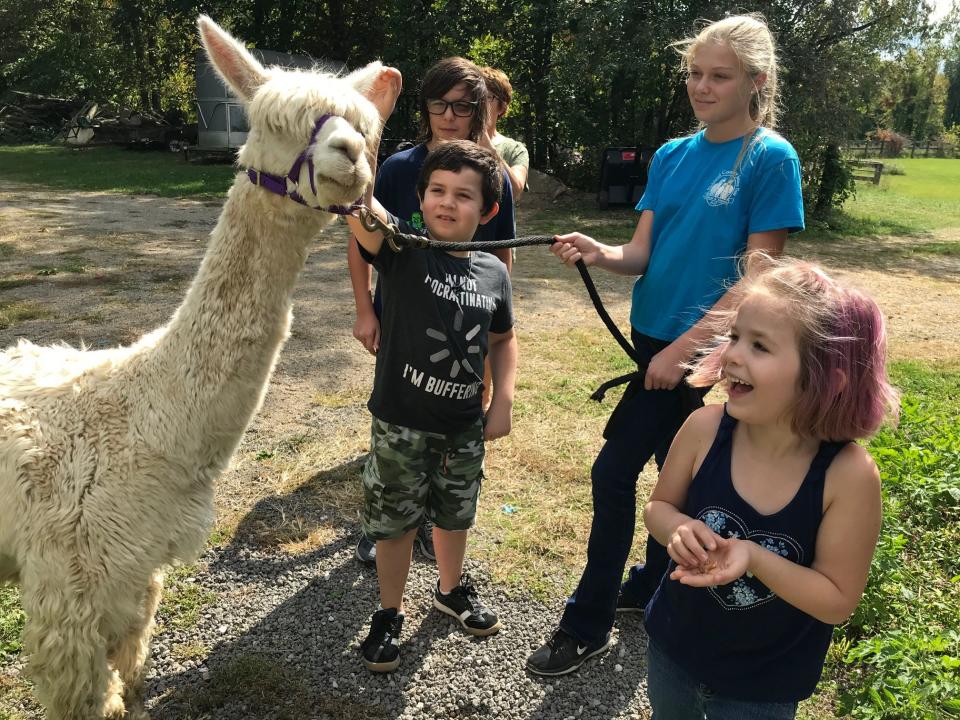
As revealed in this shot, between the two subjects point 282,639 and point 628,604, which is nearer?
point 282,639

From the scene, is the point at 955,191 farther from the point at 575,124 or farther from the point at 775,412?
the point at 775,412

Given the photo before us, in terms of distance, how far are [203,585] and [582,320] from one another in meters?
4.80

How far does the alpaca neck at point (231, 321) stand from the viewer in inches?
72.0

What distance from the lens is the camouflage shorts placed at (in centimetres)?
218

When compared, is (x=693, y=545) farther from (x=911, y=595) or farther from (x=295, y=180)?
(x=911, y=595)

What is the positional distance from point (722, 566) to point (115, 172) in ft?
59.1

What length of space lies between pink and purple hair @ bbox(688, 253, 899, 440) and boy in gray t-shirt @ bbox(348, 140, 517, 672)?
3.26ft

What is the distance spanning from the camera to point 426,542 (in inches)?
126

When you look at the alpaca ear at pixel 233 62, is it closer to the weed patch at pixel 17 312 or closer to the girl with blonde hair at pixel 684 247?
the girl with blonde hair at pixel 684 247

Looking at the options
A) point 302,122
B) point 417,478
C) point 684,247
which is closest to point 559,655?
point 417,478

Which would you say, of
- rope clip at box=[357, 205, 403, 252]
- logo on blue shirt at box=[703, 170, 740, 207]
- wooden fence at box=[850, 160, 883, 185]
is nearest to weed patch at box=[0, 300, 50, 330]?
rope clip at box=[357, 205, 403, 252]

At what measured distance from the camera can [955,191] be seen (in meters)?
23.2

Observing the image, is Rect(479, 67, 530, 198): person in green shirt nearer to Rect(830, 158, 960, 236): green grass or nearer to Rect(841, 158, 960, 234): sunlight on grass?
Rect(830, 158, 960, 236): green grass

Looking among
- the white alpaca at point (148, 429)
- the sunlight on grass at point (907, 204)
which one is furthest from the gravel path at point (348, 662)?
the sunlight on grass at point (907, 204)
